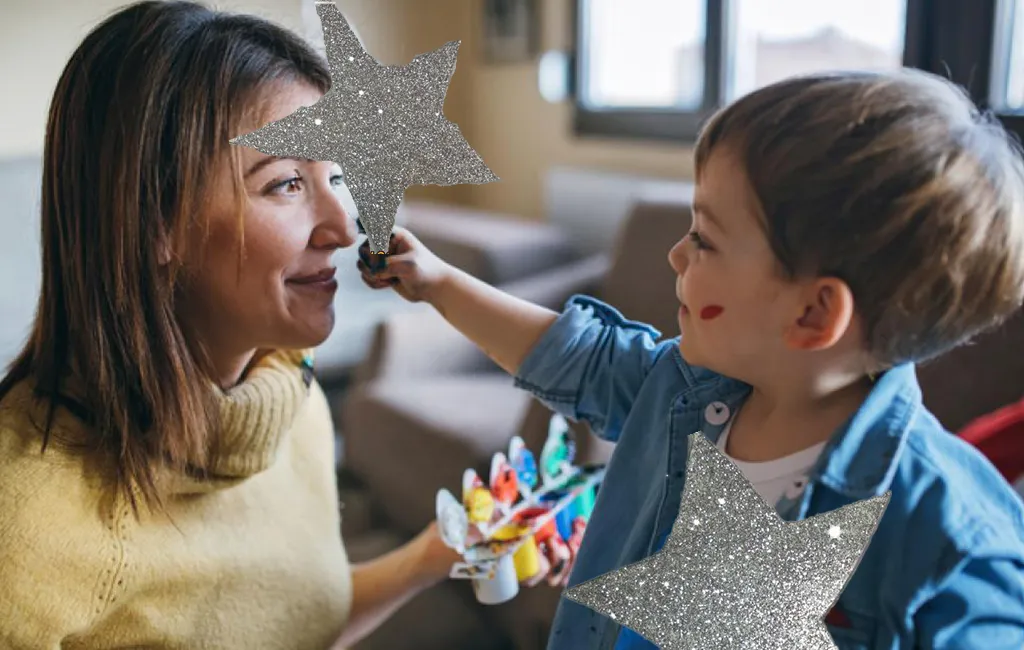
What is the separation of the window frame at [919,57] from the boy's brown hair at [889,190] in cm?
81

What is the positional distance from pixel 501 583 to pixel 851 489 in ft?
0.88

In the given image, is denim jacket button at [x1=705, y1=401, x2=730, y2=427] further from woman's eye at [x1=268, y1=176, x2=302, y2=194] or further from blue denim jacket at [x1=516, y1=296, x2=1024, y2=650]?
woman's eye at [x1=268, y1=176, x2=302, y2=194]

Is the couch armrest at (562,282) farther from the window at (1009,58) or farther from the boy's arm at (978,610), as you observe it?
the window at (1009,58)

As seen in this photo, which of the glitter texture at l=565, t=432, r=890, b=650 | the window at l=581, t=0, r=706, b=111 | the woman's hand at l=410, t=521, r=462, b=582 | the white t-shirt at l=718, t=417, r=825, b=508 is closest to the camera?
the glitter texture at l=565, t=432, r=890, b=650

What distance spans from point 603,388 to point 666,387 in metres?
0.05

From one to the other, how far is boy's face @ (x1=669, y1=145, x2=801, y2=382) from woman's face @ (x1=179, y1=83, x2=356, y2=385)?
A: 0.76 feet

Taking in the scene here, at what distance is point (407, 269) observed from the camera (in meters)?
0.61

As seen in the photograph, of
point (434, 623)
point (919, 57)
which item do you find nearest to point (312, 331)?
point (434, 623)

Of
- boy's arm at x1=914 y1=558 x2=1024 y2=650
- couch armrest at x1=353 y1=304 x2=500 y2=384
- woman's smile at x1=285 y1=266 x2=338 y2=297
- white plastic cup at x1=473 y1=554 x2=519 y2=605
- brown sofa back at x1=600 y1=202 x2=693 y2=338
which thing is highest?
woman's smile at x1=285 y1=266 x2=338 y2=297

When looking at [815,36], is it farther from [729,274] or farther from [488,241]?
[729,274]

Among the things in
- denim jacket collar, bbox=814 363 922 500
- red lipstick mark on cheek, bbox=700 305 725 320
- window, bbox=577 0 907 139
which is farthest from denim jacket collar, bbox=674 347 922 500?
window, bbox=577 0 907 139

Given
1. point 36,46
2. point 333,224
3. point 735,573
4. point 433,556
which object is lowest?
point 433,556

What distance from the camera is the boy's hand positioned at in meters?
0.60

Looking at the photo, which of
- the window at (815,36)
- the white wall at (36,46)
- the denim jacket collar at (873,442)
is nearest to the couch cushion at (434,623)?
the denim jacket collar at (873,442)
